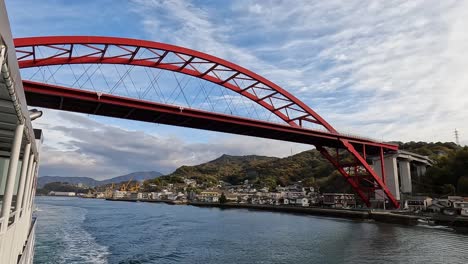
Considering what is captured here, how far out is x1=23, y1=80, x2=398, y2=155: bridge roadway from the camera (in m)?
23.4

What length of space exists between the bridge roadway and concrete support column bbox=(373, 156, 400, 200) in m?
3.94

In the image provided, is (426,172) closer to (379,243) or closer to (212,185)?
(379,243)

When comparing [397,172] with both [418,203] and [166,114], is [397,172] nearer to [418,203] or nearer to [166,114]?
[418,203]

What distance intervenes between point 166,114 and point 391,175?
98.0 feet

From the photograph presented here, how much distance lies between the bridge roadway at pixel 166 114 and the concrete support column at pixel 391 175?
394 cm

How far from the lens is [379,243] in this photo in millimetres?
21000

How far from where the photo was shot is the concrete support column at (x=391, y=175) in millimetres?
41750

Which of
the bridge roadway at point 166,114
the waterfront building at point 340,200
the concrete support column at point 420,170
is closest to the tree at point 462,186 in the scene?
the concrete support column at point 420,170

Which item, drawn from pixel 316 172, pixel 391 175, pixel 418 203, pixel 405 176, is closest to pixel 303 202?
pixel 405 176

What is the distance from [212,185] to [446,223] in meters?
117

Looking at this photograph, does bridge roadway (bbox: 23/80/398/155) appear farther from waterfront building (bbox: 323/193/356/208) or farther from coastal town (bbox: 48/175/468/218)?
waterfront building (bbox: 323/193/356/208)

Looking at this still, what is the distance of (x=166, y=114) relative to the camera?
28.6 metres

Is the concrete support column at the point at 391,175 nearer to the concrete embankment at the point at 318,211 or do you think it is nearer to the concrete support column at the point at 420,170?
the concrete embankment at the point at 318,211

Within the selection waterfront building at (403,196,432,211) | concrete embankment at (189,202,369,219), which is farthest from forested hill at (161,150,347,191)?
waterfront building at (403,196,432,211)
